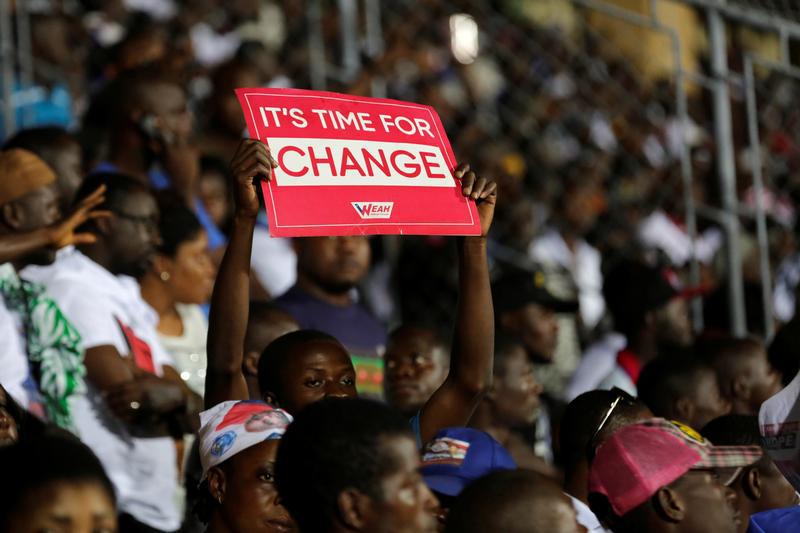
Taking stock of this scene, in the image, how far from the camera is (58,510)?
2.64 m

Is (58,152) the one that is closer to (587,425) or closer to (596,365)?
(587,425)

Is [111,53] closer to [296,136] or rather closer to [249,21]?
[249,21]

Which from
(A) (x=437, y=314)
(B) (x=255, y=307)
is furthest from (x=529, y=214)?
(B) (x=255, y=307)

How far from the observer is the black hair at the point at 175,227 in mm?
5141

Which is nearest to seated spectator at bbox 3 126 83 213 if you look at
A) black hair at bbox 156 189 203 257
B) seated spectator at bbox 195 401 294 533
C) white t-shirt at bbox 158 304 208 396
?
black hair at bbox 156 189 203 257

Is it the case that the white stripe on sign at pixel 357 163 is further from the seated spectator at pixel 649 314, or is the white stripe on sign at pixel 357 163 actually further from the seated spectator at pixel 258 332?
the seated spectator at pixel 649 314

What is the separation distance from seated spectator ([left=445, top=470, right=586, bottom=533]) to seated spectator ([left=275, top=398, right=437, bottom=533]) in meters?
0.10

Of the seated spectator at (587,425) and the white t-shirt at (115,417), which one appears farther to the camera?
the white t-shirt at (115,417)

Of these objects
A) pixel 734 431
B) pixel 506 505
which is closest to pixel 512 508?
pixel 506 505

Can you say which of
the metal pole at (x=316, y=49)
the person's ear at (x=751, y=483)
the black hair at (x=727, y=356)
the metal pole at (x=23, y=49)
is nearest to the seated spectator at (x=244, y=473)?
the person's ear at (x=751, y=483)

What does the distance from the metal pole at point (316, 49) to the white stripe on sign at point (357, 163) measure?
3659 mm

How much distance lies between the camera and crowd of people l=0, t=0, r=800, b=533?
3016 mm

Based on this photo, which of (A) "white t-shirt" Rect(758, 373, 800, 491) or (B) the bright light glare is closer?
(A) "white t-shirt" Rect(758, 373, 800, 491)

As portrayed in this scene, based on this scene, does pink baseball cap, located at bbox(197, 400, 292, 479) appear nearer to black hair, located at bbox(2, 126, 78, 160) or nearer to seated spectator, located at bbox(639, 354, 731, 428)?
seated spectator, located at bbox(639, 354, 731, 428)
